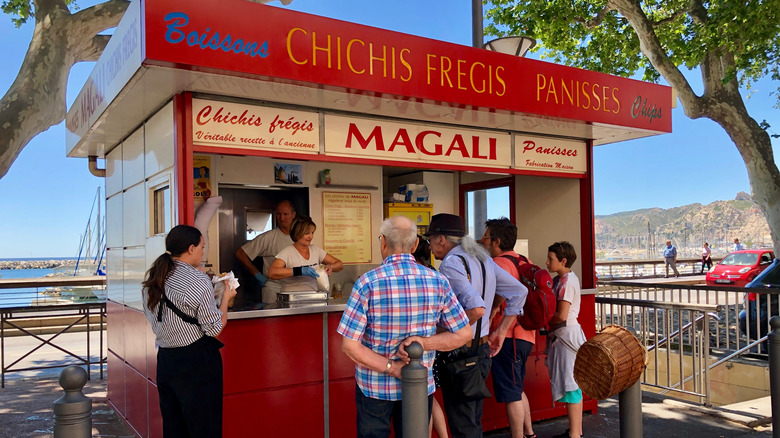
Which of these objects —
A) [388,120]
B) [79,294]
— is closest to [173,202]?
[388,120]

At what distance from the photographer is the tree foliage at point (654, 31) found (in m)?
12.1

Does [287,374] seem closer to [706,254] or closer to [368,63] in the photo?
[368,63]

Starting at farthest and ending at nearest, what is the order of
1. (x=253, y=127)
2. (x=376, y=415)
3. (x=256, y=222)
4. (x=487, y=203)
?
(x=487, y=203) < (x=256, y=222) < (x=253, y=127) < (x=376, y=415)

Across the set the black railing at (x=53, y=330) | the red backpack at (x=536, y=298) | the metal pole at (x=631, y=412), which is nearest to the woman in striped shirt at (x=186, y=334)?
the red backpack at (x=536, y=298)

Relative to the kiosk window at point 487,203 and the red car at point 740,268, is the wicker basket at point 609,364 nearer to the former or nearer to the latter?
the kiosk window at point 487,203

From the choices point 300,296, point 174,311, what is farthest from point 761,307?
point 174,311

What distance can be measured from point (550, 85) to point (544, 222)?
2268mm

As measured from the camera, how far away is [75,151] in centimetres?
663

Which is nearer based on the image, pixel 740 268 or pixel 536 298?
pixel 536 298

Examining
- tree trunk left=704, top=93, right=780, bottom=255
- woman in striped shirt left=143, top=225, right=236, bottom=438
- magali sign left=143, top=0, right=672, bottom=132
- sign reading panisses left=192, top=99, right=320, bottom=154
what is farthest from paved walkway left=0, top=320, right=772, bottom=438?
tree trunk left=704, top=93, right=780, bottom=255

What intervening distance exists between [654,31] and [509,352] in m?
12.1

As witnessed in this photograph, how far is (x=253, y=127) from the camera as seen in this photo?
448 centimetres

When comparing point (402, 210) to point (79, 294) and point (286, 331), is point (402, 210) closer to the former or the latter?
point (286, 331)

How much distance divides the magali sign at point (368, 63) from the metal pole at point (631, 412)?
2346 millimetres
